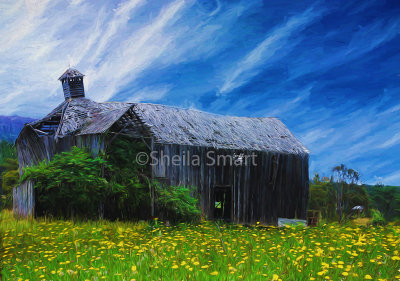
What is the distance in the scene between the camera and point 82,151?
1623cm

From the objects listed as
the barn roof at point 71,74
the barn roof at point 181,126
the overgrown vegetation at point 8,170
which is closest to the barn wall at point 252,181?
the barn roof at point 181,126

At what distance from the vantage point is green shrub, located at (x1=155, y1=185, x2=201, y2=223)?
48.8ft

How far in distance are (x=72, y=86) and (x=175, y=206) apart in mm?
Result: 10662

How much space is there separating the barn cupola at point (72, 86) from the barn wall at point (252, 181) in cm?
754

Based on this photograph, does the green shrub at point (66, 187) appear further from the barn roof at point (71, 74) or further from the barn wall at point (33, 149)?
the barn roof at point (71, 74)

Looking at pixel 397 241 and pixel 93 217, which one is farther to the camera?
pixel 93 217

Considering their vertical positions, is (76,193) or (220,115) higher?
(220,115)

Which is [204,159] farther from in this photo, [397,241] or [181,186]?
[397,241]

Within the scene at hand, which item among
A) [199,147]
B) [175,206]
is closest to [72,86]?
[199,147]

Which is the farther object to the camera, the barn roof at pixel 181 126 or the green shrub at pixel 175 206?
the barn roof at pixel 181 126

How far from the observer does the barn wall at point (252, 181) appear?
17422 millimetres

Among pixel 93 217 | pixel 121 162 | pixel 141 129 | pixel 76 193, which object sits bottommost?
pixel 93 217

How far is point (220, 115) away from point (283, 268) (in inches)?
675

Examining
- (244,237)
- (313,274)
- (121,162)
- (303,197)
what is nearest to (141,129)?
(121,162)
